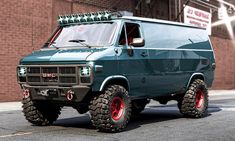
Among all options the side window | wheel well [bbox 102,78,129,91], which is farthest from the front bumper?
the side window

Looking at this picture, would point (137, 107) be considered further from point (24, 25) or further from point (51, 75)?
point (24, 25)

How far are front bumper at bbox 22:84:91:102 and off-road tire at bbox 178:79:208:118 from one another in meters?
3.73

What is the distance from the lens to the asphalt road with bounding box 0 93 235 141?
7.96 meters

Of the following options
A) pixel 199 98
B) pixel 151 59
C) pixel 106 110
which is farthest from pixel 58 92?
pixel 199 98

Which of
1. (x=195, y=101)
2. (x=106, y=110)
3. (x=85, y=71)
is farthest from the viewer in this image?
(x=195, y=101)

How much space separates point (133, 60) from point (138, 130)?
1.43 meters

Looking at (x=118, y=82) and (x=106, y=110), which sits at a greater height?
(x=118, y=82)

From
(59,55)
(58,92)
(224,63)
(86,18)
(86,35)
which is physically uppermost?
(86,18)

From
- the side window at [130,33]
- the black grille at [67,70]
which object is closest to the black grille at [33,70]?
the black grille at [67,70]

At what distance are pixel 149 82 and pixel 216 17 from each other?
2606cm

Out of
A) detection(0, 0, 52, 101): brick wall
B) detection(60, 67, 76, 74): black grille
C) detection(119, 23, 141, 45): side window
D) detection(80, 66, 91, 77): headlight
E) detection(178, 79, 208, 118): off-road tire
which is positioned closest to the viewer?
detection(80, 66, 91, 77): headlight

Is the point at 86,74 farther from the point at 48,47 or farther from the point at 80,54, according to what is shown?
the point at 48,47

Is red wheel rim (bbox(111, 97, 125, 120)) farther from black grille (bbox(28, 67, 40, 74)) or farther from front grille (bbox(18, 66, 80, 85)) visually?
black grille (bbox(28, 67, 40, 74))

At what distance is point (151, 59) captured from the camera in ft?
32.0
